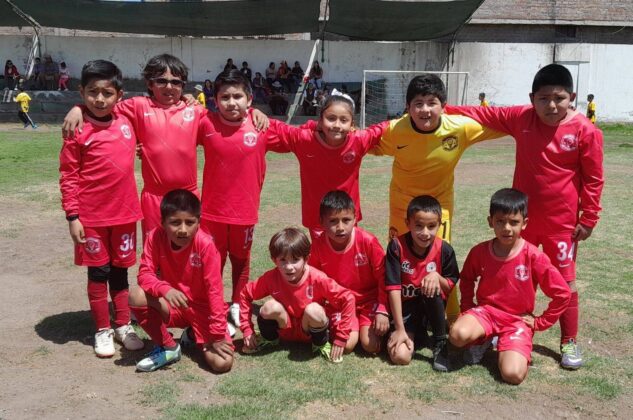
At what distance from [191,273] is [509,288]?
76.1 inches

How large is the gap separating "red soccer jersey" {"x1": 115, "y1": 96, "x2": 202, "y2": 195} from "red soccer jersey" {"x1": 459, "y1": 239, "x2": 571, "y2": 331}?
1959mm

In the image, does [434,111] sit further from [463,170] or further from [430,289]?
[463,170]

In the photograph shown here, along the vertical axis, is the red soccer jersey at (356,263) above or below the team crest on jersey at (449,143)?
below

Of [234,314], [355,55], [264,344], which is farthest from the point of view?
[355,55]

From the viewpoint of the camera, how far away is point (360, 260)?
3.98 meters

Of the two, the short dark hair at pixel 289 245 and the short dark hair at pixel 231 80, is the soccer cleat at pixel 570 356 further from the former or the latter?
the short dark hair at pixel 231 80

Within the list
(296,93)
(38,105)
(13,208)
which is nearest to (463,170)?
(13,208)

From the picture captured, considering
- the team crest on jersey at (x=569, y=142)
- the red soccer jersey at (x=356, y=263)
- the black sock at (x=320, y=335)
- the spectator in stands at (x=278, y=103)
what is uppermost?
the spectator in stands at (x=278, y=103)

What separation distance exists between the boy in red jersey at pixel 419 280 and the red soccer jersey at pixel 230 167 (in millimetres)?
1061

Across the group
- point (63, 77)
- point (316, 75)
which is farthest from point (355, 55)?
point (63, 77)

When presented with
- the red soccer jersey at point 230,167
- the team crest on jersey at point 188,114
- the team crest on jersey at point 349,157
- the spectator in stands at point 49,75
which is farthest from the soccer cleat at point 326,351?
the spectator in stands at point 49,75

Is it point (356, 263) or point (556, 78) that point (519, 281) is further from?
point (556, 78)

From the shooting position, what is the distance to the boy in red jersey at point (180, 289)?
3.58m

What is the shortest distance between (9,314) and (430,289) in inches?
122
